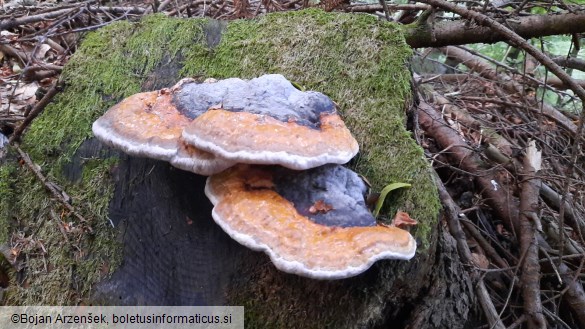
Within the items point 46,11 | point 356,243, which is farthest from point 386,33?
point 46,11

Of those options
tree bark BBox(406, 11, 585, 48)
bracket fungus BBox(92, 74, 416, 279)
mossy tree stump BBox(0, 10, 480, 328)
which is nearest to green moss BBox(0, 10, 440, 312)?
mossy tree stump BBox(0, 10, 480, 328)

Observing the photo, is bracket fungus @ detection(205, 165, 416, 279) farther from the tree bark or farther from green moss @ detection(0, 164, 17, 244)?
the tree bark

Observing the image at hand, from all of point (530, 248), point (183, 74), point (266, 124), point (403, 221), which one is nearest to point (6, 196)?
point (183, 74)

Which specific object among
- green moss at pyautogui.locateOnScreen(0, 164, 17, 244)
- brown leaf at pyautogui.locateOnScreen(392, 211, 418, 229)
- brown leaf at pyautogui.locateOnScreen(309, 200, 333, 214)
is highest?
brown leaf at pyautogui.locateOnScreen(309, 200, 333, 214)

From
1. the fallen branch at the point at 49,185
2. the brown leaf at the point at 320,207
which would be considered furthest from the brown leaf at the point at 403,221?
the fallen branch at the point at 49,185

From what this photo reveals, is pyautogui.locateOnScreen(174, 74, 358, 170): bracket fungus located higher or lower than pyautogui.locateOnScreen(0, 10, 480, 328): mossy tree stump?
higher

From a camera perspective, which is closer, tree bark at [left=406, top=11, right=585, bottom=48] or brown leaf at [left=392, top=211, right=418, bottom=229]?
brown leaf at [left=392, top=211, right=418, bottom=229]

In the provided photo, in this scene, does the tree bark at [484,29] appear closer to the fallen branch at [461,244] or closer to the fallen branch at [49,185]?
the fallen branch at [461,244]

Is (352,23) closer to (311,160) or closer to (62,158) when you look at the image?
(311,160)
